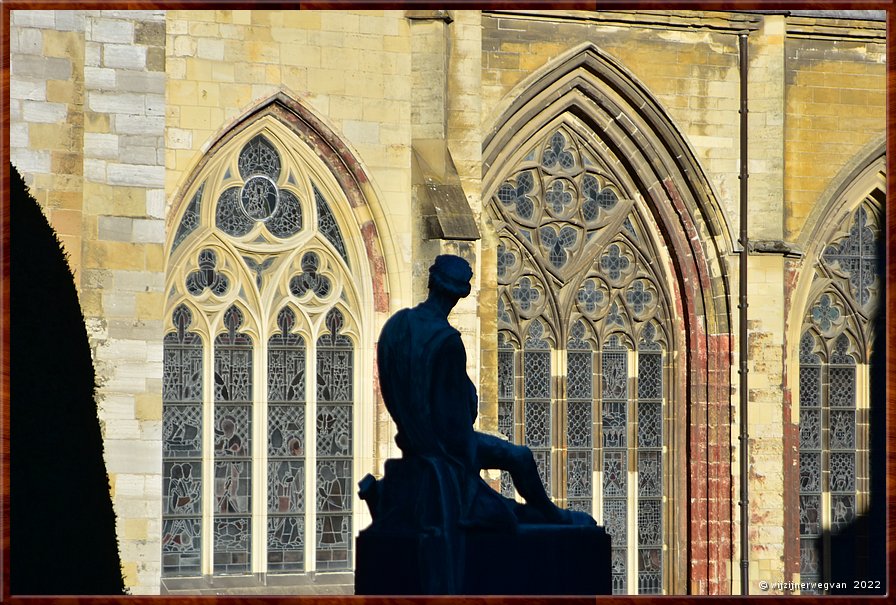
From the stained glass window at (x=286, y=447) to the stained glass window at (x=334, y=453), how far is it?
0.57 ft

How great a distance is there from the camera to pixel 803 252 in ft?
72.7

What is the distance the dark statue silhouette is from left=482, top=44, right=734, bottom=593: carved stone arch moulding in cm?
998

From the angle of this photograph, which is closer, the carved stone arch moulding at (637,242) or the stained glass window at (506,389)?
the stained glass window at (506,389)

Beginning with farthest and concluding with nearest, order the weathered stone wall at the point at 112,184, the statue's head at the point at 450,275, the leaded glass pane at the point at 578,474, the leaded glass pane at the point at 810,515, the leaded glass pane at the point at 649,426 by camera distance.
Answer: the leaded glass pane at the point at 810,515 < the leaded glass pane at the point at 649,426 < the leaded glass pane at the point at 578,474 < the weathered stone wall at the point at 112,184 < the statue's head at the point at 450,275

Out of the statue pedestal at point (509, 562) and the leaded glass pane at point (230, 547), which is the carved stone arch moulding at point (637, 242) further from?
the statue pedestal at point (509, 562)

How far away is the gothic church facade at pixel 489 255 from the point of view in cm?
1714

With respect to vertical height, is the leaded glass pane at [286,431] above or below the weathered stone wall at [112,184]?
below

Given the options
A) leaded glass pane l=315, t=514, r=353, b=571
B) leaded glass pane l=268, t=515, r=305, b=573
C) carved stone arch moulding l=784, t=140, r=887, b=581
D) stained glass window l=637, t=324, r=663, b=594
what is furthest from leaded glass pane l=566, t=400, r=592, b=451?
leaded glass pane l=268, t=515, r=305, b=573

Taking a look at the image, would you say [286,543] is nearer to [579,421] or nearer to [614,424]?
[579,421]

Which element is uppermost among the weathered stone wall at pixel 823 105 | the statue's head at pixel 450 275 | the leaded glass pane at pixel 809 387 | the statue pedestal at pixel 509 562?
the weathered stone wall at pixel 823 105

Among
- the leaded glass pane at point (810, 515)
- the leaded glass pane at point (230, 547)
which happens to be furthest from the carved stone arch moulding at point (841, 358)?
the leaded glass pane at point (230, 547)

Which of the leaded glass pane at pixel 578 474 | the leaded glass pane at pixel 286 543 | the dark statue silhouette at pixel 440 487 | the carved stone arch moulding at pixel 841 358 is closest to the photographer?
the dark statue silhouette at pixel 440 487

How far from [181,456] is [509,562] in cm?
850

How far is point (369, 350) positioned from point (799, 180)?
5.49 m
